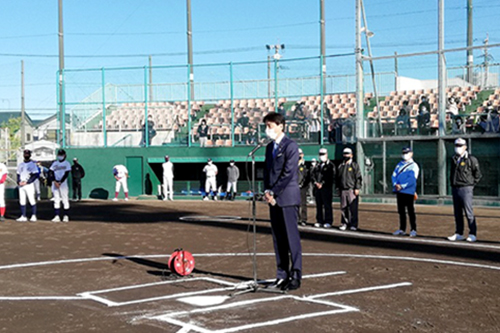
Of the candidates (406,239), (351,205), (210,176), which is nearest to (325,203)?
(351,205)

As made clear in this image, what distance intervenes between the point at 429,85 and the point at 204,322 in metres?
22.5

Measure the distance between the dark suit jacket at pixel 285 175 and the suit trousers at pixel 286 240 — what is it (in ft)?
0.38

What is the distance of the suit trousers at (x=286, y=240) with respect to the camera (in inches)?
334

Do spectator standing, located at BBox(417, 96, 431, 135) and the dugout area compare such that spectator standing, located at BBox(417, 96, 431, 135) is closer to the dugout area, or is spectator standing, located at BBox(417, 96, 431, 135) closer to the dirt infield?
the dugout area

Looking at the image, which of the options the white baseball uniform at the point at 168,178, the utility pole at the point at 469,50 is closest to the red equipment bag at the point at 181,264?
the utility pole at the point at 469,50

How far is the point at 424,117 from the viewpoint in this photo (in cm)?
2681

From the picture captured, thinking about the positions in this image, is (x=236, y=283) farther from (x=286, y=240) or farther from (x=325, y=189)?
(x=325, y=189)

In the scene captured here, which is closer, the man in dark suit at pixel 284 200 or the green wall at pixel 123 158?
the man in dark suit at pixel 284 200

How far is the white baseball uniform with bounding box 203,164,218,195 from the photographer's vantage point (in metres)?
31.2

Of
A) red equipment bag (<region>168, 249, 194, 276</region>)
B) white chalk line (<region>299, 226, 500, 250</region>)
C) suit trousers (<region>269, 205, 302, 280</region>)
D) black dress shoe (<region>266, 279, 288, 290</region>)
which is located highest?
suit trousers (<region>269, 205, 302, 280</region>)

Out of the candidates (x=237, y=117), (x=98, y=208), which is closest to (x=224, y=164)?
(x=237, y=117)

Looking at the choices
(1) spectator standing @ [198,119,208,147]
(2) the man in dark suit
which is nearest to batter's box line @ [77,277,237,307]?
(2) the man in dark suit

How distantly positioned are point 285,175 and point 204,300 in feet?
6.08

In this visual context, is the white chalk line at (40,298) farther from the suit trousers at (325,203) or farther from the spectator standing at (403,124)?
the spectator standing at (403,124)
